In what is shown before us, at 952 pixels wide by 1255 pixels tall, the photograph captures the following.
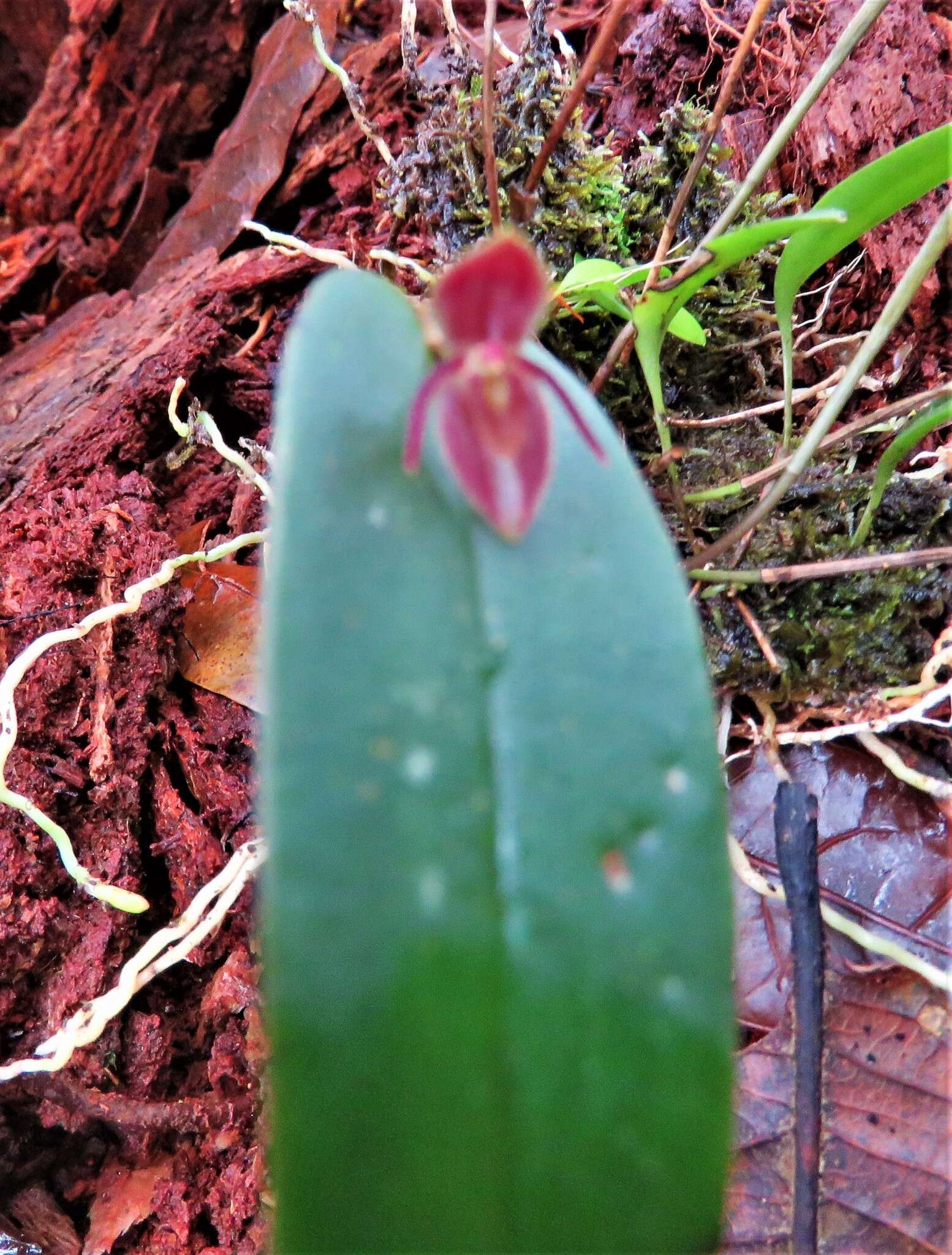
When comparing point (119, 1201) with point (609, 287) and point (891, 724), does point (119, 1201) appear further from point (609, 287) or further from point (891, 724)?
point (609, 287)

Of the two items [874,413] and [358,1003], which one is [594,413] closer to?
[358,1003]

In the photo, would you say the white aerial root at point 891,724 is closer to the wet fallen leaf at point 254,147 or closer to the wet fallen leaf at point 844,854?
the wet fallen leaf at point 844,854

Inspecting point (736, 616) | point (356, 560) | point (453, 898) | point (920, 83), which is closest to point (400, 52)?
point (920, 83)

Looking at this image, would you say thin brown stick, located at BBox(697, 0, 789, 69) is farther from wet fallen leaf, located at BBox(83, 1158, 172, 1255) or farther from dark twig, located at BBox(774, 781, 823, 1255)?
wet fallen leaf, located at BBox(83, 1158, 172, 1255)

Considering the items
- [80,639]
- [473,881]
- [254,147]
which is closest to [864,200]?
[473,881]

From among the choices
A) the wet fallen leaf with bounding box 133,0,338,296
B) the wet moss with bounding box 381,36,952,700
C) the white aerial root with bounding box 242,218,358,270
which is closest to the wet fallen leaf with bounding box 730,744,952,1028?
the wet moss with bounding box 381,36,952,700
